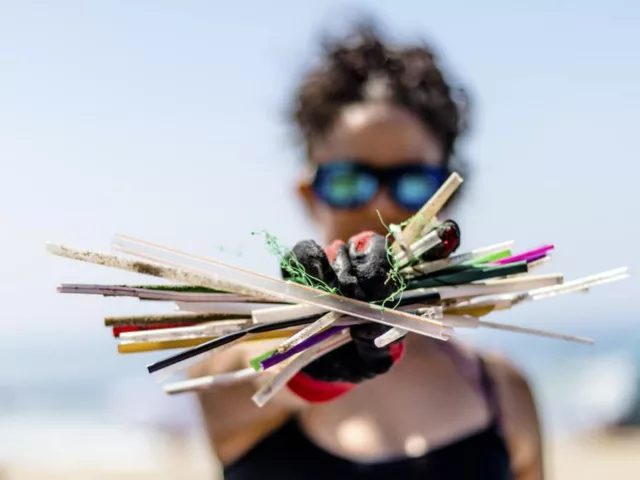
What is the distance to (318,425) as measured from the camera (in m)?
1.38

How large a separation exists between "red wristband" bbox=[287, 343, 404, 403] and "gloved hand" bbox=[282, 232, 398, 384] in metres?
0.07

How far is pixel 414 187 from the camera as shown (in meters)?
1.50

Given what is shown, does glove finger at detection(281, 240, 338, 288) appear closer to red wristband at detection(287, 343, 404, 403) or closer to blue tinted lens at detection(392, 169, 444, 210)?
red wristband at detection(287, 343, 404, 403)

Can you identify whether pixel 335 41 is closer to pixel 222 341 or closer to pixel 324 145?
pixel 324 145

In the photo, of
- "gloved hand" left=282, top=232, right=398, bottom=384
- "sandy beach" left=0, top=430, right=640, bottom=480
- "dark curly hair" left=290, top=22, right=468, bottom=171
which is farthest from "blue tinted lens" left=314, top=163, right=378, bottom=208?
"sandy beach" left=0, top=430, right=640, bottom=480

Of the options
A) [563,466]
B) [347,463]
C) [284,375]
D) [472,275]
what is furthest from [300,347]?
[563,466]

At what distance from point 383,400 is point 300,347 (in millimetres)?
558

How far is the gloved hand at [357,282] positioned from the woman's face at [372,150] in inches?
17.5

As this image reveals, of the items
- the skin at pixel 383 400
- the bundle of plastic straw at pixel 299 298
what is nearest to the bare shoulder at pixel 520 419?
the skin at pixel 383 400

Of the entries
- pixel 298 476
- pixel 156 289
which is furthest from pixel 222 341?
pixel 298 476

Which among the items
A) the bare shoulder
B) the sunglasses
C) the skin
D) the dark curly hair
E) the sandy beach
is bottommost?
the sandy beach

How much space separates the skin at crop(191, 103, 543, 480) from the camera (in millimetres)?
1368

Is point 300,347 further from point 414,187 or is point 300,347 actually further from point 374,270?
point 414,187

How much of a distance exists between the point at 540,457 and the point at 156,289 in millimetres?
967
